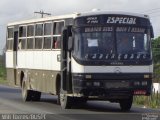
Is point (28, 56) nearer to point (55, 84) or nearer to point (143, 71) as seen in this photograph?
point (55, 84)

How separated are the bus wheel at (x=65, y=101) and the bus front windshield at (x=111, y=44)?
170cm

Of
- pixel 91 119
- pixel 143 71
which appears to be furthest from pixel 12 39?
pixel 91 119

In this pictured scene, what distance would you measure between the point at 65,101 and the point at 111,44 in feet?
8.66

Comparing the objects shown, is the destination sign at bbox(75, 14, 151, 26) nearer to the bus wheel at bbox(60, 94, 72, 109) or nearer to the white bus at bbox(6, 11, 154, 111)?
the white bus at bbox(6, 11, 154, 111)

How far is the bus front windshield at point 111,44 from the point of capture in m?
19.4

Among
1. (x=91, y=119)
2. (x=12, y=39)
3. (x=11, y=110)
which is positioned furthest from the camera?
(x=12, y=39)

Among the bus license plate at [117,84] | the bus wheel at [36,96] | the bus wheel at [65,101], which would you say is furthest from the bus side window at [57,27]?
the bus wheel at [36,96]

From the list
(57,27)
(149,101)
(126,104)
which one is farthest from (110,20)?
(149,101)

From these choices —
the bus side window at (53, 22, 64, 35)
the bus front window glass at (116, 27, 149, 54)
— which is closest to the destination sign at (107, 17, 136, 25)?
the bus front window glass at (116, 27, 149, 54)

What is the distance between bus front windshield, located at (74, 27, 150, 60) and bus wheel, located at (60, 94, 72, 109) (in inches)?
67.0

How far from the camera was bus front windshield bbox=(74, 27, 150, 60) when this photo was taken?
63.6 ft

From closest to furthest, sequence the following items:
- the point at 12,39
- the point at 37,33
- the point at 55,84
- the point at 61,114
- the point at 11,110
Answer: the point at 61,114 → the point at 11,110 → the point at 55,84 → the point at 37,33 → the point at 12,39

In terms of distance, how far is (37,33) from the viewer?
941 inches

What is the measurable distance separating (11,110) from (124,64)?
3972 millimetres
